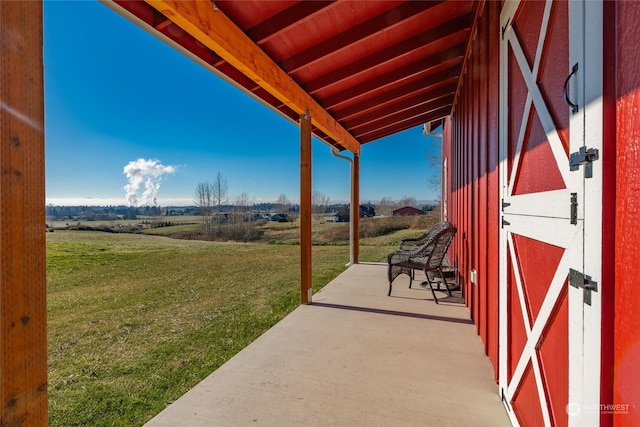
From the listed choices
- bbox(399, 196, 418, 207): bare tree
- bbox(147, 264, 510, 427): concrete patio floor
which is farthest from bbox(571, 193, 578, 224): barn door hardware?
bbox(399, 196, 418, 207): bare tree

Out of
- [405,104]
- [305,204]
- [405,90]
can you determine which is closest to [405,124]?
[405,104]

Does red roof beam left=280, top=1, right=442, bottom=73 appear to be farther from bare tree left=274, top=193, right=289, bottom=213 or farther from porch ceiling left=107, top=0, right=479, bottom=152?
bare tree left=274, top=193, right=289, bottom=213

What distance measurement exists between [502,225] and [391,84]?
7.85 ft

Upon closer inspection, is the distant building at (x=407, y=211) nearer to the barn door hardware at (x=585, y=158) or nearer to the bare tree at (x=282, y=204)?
the bare tree at (x=282, y=204)

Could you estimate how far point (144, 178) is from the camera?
35.0ft

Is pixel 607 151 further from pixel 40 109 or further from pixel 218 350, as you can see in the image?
pixel 218 350

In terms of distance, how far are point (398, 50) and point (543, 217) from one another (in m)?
2.29

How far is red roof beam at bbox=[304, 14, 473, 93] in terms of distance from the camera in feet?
8.79

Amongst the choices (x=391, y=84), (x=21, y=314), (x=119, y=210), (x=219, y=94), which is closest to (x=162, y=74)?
(x=219, y=94)

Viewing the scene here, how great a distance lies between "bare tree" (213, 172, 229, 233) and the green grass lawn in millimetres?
6033

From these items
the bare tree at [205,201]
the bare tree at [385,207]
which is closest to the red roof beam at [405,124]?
the bare tree at [205,201]

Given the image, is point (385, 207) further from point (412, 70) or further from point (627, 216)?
point (627, 216)

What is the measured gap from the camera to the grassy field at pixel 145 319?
2053mm

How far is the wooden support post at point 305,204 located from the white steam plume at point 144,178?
8.81 meters
